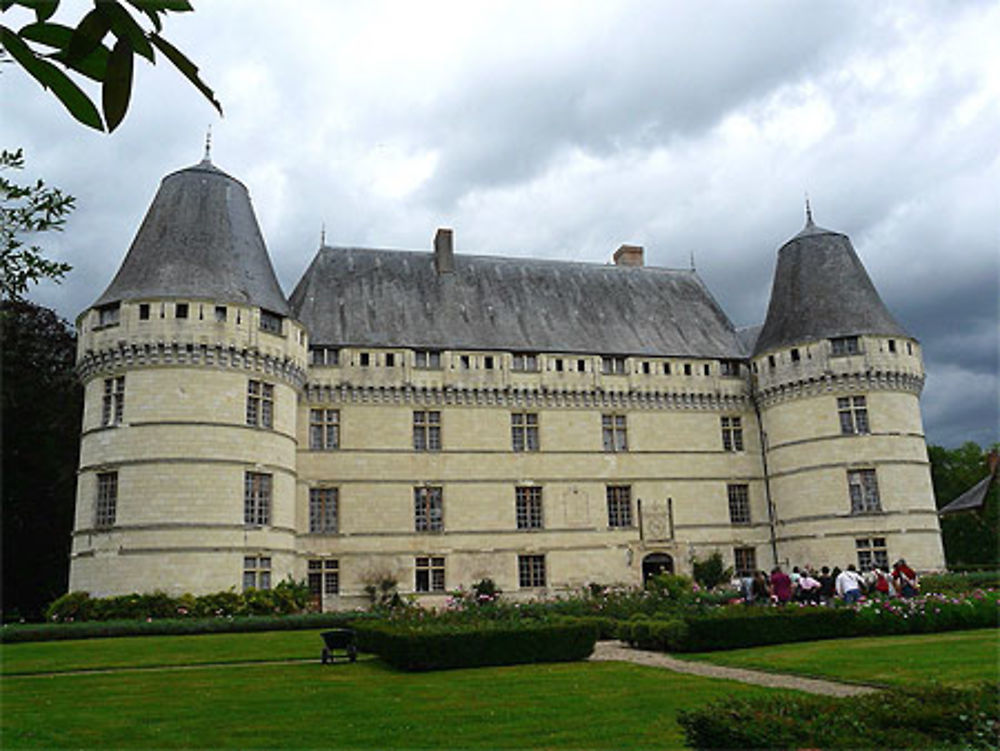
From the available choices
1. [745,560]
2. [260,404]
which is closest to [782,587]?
[745,560]

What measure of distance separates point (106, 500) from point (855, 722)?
23687mm

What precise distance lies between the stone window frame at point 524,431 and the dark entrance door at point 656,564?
19.3 ft

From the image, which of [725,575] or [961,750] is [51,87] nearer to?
[961,750]

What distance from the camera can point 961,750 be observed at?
5902 mm

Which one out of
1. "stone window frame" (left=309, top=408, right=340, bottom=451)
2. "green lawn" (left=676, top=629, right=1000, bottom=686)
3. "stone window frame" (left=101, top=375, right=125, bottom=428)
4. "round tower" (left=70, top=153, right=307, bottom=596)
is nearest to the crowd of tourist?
"green lawn" (left=676, top=629, right=1000, bottom=686)

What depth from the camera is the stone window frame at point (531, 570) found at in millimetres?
30177

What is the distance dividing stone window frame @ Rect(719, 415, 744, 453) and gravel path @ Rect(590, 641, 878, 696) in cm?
1738

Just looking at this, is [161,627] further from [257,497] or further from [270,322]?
[270,322]

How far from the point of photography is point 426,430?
1197 inches

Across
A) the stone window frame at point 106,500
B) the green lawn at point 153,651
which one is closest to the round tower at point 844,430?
the green lawn at point 153,651

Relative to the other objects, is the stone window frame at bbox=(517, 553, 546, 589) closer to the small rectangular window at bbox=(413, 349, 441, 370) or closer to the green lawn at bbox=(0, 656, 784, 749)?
the small rectangular window at bbox=(413, 349, 441, 370)

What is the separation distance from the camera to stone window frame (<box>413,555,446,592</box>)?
2906 cm

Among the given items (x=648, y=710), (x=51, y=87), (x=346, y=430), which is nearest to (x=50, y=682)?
(x=648, y=710)

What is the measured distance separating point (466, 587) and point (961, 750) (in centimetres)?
2428
